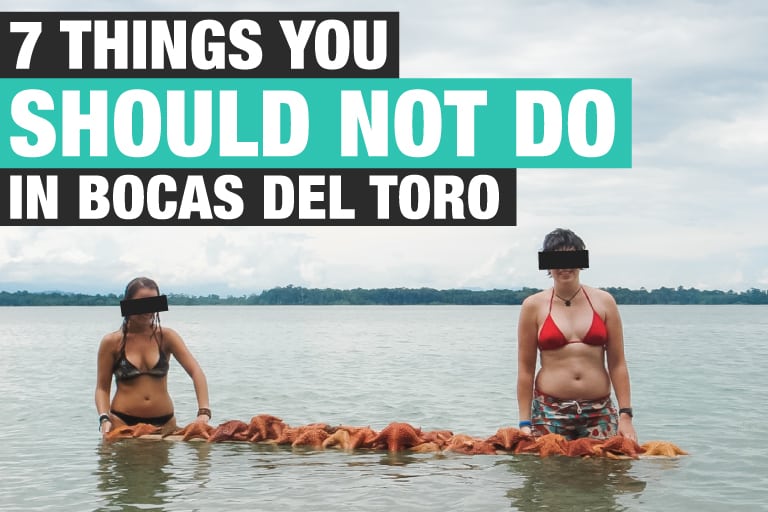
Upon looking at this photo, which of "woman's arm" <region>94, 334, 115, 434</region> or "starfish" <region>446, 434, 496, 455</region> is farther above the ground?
"woman's arm" <region>94, 334, 115, 434</region>

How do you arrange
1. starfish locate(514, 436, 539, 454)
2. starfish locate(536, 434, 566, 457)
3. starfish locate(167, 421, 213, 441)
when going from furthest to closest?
starfish locate(167, 421, 213, 441), starfish locate(514, 436, 539, 454), starfish locate(536, 434, 566, 457)

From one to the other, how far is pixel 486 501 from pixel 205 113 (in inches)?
491

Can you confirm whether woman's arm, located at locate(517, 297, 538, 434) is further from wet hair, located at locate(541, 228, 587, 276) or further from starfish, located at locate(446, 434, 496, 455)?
starfish, located at locate(446, 434, 496, 455)

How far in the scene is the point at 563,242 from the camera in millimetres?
7230

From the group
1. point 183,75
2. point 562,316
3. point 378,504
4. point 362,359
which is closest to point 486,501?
point 378,504

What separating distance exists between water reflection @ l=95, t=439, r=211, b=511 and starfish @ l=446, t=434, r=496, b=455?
2.35 metres

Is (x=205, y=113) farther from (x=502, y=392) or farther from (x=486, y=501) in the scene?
(x=486, y=501)

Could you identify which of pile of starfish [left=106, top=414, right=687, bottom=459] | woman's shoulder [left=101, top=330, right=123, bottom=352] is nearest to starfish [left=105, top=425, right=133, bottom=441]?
pile of starfish [left=106, top=414, right=687, bottom=459]

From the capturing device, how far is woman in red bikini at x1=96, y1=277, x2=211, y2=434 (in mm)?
8922

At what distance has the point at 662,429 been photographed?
15656 mm

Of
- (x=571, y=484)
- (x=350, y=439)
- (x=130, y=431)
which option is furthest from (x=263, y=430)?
(x=571, y=484)

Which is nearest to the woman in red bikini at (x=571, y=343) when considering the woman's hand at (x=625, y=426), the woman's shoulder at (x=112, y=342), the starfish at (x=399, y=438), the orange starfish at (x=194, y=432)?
the woman's hand at (x=625, y=426)

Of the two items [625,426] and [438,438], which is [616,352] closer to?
[625,426]

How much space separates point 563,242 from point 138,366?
429 centimetres
